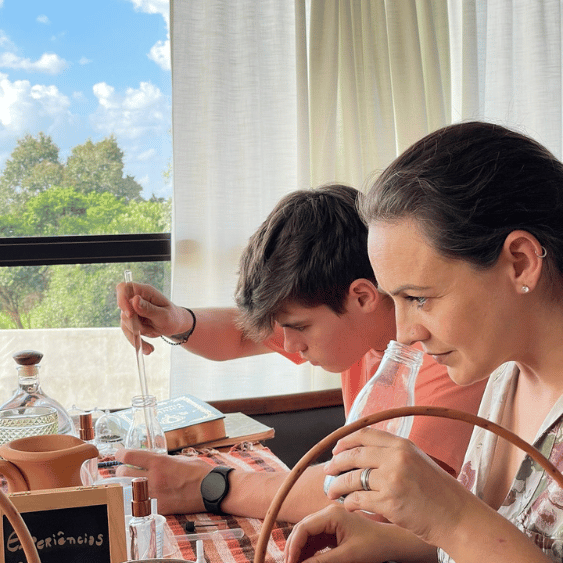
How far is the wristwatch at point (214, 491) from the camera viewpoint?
4.28 feet

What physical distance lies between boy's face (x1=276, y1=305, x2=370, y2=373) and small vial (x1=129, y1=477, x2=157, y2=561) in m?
0.65

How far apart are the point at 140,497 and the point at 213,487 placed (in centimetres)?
50

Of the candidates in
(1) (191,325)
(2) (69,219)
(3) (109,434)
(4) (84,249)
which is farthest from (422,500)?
(2) (69,219)

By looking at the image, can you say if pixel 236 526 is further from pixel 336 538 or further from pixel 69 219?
pixel 69 219

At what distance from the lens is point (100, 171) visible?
10.7 ft

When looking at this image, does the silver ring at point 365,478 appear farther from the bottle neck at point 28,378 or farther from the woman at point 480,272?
the bottle neck at point 28,378

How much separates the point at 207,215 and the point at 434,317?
6.54 feet

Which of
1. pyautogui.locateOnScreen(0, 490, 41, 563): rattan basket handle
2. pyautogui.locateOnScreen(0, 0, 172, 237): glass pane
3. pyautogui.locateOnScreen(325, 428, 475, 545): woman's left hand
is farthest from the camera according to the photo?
pyautogui.locateOnScreen(0, 0, 172, 237): glass pane

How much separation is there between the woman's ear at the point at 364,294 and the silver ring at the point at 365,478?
0.71 metres

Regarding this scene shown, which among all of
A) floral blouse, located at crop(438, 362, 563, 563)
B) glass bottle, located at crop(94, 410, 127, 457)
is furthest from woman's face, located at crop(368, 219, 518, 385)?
glass bottle, located at crop(94, 410, 127, 457)

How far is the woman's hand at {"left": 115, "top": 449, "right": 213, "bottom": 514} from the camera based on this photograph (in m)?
1.30

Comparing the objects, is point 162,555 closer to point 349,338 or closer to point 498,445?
point 498,445

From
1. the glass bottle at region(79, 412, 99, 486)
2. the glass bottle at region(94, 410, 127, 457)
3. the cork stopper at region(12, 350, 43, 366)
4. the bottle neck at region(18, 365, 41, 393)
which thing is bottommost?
the glass bottle at region(94, 410, 127, 457)

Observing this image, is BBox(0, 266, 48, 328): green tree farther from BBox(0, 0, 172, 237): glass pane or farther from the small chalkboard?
the small chalkboard
